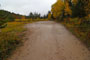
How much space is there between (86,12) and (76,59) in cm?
860

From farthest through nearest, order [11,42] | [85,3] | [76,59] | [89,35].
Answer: [85,3] < [89,35] < [11,42] < [76,59]

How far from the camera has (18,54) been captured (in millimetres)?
6285

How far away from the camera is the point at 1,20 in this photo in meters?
6.95

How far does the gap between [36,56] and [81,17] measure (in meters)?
10.3

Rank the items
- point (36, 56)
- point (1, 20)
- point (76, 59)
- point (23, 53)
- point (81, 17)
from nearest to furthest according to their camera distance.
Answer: point (76, 59)
point (36, 56)
point (23, 53)
point (1, 20)
point (81, 17)

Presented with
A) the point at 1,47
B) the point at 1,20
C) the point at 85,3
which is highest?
the point at 85,3

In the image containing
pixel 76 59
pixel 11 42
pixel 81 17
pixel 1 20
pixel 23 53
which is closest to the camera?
pixel 76 59

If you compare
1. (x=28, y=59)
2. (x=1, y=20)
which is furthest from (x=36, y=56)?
(x=1, y=20)

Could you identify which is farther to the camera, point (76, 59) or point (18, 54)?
point (18, 54)

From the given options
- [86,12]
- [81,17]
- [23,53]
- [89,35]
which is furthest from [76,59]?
[81,17]

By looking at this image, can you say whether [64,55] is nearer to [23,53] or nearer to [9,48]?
[23,53]

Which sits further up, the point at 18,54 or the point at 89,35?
the point at 89,35

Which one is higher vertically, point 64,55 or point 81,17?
point 81,17

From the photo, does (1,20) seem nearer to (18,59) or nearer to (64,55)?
(18,59)
